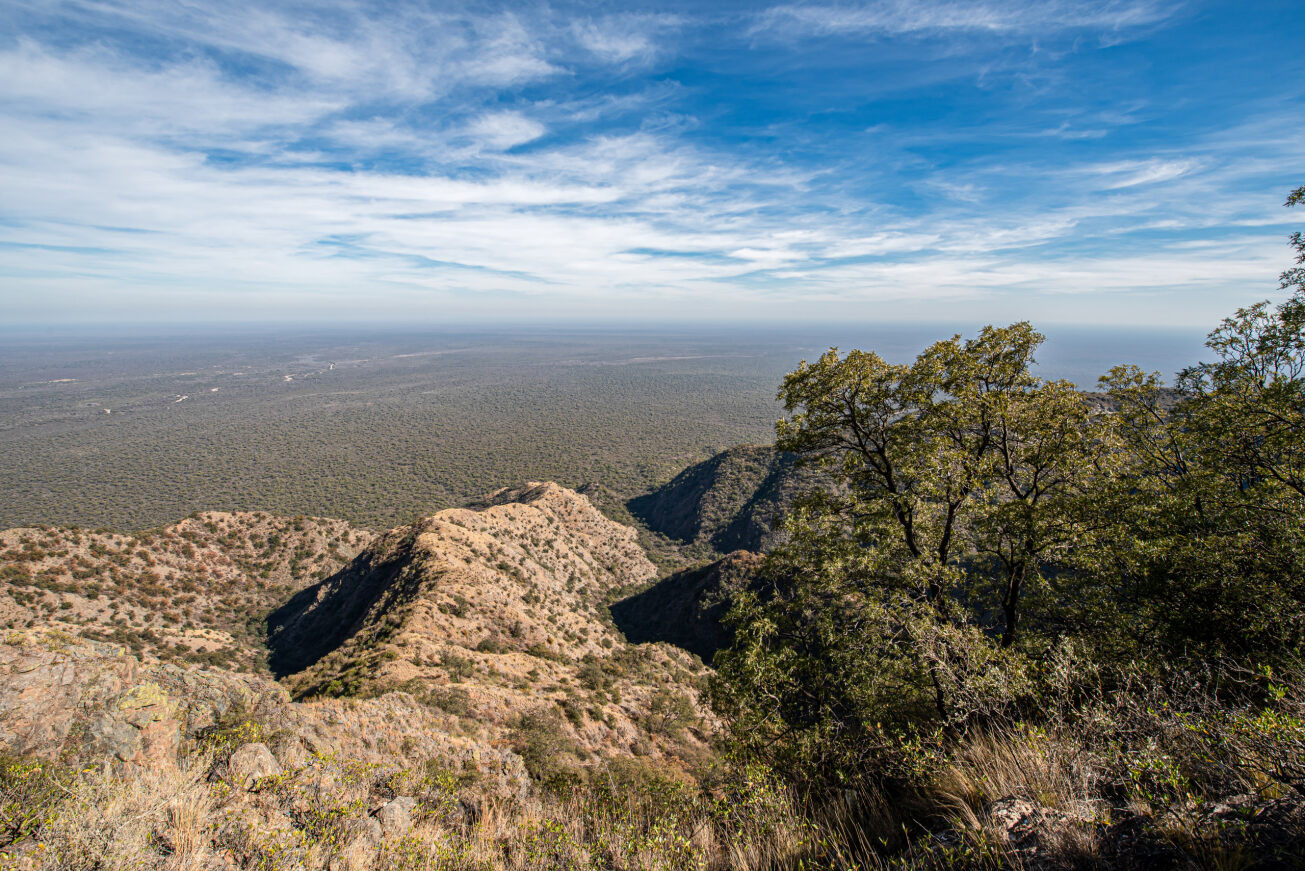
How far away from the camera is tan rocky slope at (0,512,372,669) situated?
38.8 metres

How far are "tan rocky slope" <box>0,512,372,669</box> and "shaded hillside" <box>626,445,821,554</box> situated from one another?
1945 inches

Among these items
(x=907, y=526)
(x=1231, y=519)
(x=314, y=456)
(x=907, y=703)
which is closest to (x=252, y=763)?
(x=907, y=703)

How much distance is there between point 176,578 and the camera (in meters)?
51.7

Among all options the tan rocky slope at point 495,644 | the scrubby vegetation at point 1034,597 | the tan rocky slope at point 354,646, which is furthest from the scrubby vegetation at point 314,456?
the scrubby vegetation at point 1034,597

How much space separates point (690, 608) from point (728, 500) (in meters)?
38.2

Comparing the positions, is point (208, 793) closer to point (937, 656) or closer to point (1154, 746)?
point (937, 656)

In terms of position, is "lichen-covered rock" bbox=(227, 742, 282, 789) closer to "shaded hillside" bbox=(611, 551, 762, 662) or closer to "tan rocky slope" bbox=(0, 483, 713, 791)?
"tan rocky slope" bbox=(0, 483, 713, 791)

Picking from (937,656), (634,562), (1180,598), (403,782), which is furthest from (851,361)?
(634,562)

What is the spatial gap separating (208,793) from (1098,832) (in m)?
12.1

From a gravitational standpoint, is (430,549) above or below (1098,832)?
below

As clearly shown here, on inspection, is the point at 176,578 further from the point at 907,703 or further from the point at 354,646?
the point at 907,703

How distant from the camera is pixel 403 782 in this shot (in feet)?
33.2

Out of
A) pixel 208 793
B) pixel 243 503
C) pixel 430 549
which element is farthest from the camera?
pixel 243 503

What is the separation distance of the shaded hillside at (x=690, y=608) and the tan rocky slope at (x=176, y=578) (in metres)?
34.1
